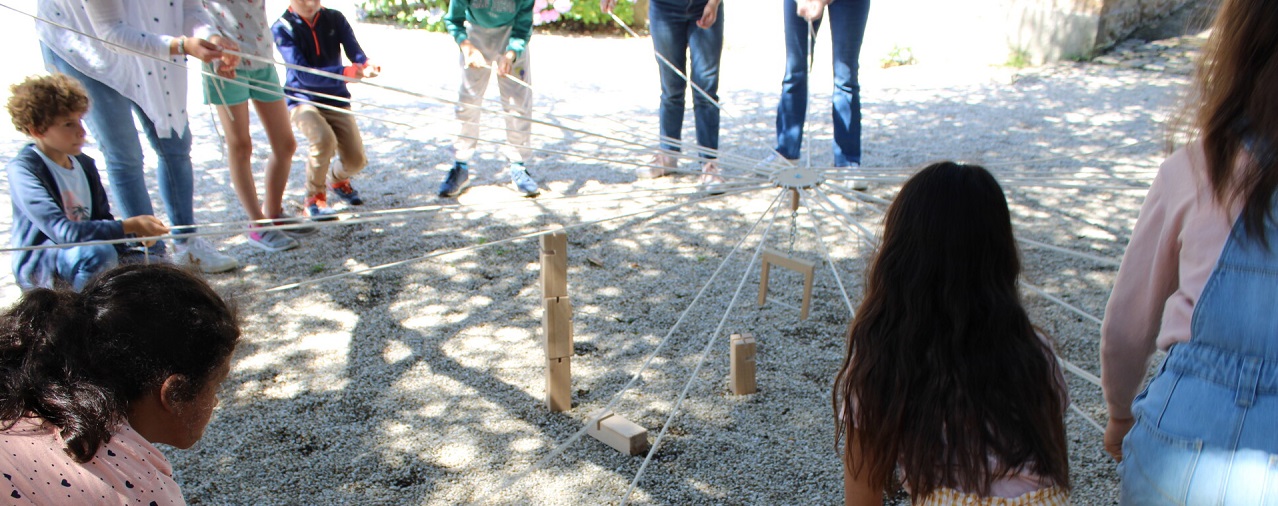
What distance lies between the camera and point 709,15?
441 cm

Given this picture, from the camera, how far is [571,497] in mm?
2340

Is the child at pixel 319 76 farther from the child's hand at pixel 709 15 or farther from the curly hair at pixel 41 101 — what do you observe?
the child's hand at pixel 709 15

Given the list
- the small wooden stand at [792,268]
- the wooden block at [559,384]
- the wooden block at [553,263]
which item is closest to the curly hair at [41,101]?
the wooden block at [553,263]

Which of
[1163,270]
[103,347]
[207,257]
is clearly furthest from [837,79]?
[103,347]

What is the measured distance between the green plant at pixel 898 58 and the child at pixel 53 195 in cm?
666

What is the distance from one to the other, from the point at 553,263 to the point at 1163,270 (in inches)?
62.5

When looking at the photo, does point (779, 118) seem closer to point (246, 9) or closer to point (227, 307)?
point (246, 9)

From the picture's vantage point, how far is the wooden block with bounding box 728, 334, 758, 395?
8.95 ft

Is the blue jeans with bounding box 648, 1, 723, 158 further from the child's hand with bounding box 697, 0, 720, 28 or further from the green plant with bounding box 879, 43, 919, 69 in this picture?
the green plant with bounding box 879, 43, 919, 69

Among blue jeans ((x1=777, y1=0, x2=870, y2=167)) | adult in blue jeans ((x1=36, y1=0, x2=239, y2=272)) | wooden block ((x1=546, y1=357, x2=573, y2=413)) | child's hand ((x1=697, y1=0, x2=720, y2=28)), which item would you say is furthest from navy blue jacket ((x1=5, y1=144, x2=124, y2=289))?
blue jeans ((x1=777, y1=0, x2=870, y2=167))

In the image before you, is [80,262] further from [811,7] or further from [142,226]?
[811,7]

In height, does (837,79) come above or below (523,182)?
above

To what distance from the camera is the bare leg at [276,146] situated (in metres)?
3.75

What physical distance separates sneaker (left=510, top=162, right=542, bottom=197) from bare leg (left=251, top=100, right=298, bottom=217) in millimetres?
1130
